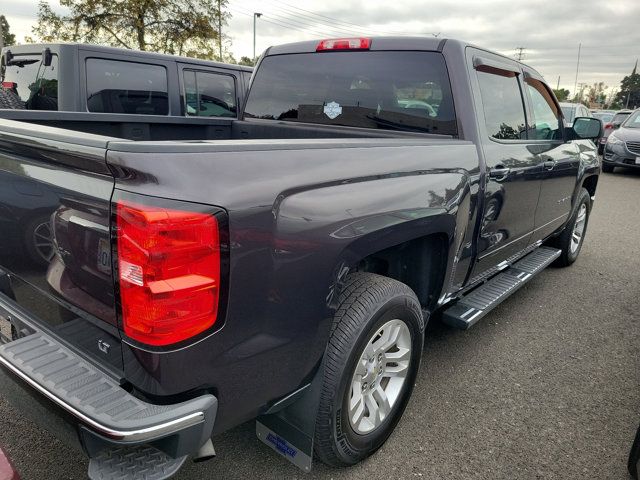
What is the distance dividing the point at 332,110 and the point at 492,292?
1643 mm

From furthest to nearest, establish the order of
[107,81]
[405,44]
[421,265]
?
[107,81] < [405,44] < [421,265]

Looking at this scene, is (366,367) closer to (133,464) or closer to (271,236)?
(271,236)

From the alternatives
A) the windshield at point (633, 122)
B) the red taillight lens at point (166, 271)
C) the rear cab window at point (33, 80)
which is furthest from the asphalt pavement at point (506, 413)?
the windshield at point (633, 122)

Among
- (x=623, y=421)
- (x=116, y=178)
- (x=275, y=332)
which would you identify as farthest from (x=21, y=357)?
(x=623, y=421)

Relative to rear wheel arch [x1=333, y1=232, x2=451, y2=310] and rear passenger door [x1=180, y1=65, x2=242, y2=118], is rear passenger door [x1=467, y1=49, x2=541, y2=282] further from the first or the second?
rear passenger door [x1=180, y1=65, x2=242, y2=118]

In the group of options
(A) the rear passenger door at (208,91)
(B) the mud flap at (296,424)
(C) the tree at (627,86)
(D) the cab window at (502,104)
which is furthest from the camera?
(C) the tree at (627,86)

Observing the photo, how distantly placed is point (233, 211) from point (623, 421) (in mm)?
2528

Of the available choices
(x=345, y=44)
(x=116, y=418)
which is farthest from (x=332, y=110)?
(x=116, y=418)

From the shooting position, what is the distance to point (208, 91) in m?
6.88

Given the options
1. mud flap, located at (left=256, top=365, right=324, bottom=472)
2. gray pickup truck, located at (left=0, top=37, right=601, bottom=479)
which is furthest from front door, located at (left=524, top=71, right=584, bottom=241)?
mud flap, located at (left=256, top=365, right=324, bottom=472)

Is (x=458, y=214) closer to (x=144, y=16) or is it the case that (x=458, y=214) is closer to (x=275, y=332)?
(x=275, y=332)

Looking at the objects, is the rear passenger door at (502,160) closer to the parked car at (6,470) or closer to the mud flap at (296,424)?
the mud flap at (296,424)

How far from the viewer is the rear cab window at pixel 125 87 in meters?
5.52

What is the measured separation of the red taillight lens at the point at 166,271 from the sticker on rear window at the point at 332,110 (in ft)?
6.00
